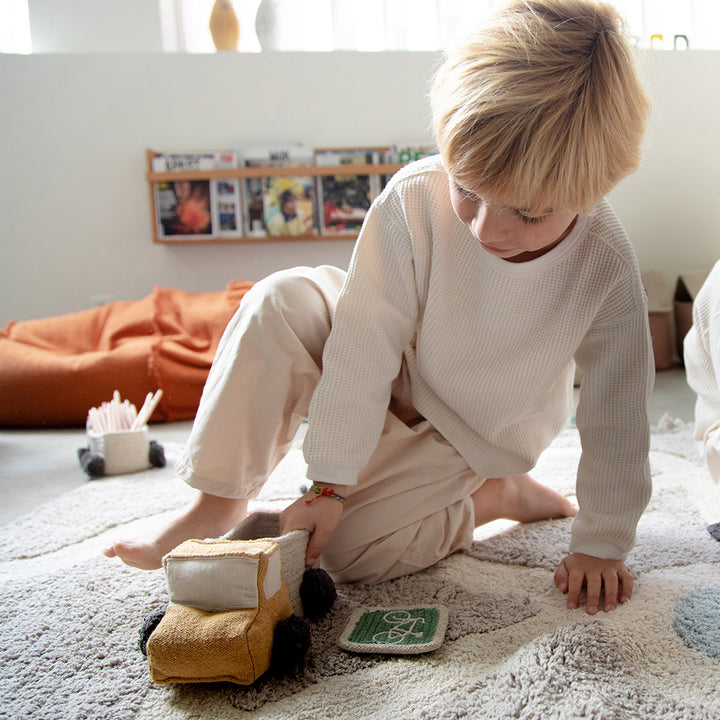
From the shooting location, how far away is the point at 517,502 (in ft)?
3.20

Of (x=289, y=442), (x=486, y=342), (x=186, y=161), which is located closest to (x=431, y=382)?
(x=486, y=342)

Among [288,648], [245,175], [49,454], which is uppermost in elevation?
[245,175]

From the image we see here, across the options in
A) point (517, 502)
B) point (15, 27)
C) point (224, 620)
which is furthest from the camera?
point (15, 27)

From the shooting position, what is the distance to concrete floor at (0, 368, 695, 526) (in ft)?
4.10

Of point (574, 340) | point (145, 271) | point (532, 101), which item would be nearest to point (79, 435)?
point (145, 271)

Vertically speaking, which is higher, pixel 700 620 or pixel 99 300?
pixel 99 300

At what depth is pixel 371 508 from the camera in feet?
2.75

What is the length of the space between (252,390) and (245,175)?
201 cm

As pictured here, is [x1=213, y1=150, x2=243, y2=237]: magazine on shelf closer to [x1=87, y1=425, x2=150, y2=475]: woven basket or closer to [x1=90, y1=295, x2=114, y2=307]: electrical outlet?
[x1=90, y1=295, x2=114, y2=307]: electrical outlet

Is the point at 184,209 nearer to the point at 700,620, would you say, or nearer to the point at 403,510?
the point at 403,510

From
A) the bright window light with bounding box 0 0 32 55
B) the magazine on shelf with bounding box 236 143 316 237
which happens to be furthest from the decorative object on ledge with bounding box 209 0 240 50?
the bright window light with bounding box 0 0 32 55

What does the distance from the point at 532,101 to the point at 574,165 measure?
6 cm

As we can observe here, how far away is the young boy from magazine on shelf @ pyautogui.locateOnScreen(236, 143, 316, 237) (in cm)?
187

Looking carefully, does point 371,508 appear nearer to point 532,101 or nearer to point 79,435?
point 532,101
